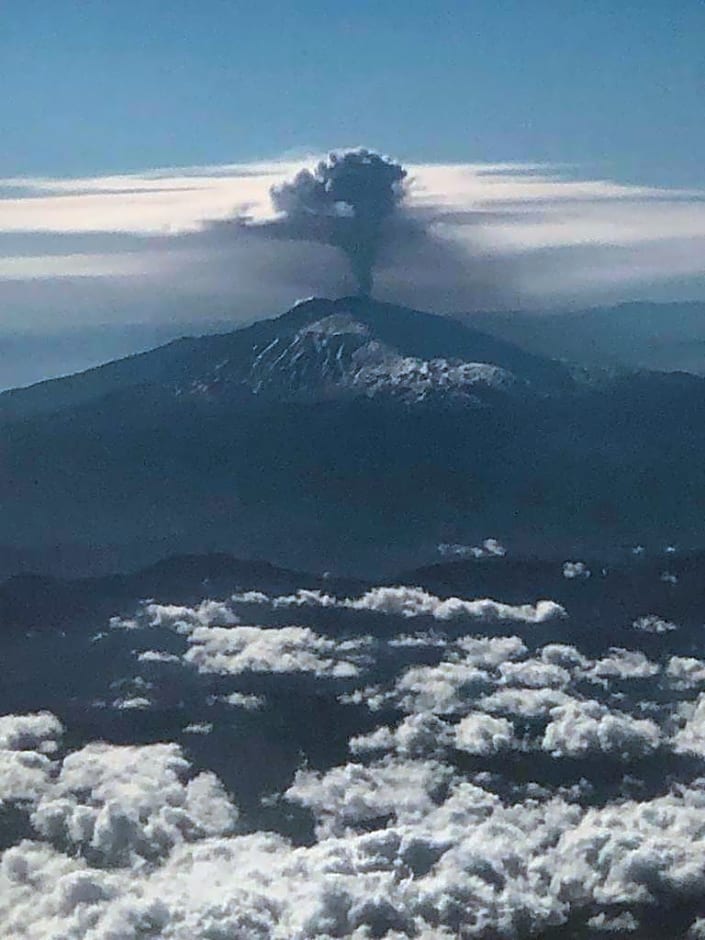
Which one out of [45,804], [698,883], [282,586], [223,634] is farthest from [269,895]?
[282,586]

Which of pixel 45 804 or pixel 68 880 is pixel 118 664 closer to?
pixel 45 804

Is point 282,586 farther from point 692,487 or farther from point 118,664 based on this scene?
point 692,487

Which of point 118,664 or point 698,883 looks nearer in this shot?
point 698,883

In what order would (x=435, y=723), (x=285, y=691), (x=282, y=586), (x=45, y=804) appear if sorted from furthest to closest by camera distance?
(x=282, y=586), (x=285, y=691), (x=435, y=723), (x=45, y=804)

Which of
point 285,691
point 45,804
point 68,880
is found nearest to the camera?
point 68,880

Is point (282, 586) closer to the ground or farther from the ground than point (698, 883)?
farther from the ground

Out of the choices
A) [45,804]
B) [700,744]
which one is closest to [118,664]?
[45,804]

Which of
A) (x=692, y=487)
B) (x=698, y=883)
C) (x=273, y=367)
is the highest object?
(x=273, y=367)
